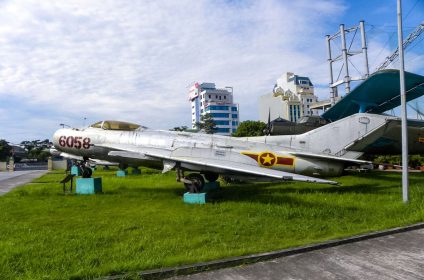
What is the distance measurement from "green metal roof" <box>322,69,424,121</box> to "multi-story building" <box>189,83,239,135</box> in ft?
357

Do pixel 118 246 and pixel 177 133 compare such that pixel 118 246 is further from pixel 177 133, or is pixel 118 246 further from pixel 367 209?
pixel 177 133

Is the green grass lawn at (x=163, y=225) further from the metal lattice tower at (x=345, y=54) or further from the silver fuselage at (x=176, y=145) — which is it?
the metal lattice tower at (x=345, y=54)

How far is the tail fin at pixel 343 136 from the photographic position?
14.1 m

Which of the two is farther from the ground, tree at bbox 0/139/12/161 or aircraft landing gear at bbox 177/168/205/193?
tree at bbox 0/139/12/161

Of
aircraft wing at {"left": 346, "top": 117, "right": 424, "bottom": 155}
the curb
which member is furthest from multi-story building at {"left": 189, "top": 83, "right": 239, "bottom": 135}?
the curb

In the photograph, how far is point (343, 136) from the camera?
14.4m

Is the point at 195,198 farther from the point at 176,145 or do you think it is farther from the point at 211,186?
the point at 176,145

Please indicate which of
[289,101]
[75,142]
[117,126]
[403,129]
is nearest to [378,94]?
[403,129]

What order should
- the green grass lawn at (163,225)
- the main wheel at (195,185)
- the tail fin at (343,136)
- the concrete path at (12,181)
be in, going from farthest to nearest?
1. the concrete path at (12,181)
2. the tail fin at (343,136)
3. the main wheel at (195,185)
4. the green grass lawn at (163,225)

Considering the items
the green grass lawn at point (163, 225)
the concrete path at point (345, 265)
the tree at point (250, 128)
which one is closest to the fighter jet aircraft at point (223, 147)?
the green grass lawn at point (163, 225)

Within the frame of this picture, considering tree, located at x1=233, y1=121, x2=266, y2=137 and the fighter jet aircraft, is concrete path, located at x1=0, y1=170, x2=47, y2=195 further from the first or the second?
tree, located at x1=233, y1=121, x2=266, y2=137

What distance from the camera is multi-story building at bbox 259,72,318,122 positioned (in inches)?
4525

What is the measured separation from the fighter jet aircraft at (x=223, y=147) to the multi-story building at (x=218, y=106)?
121132 mm

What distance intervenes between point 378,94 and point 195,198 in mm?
18496
